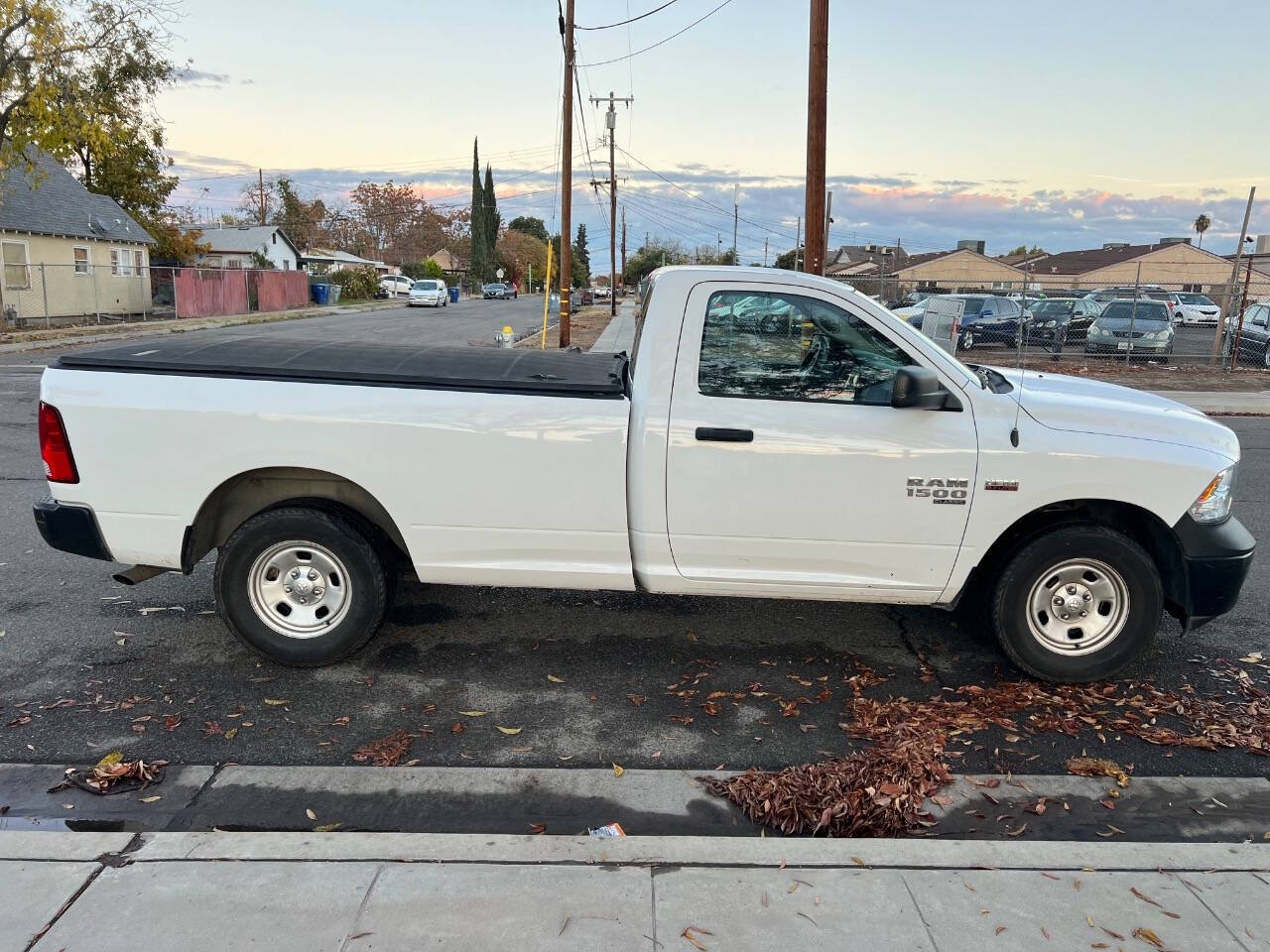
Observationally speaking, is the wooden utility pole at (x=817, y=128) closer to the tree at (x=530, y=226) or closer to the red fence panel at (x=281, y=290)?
the red fence panel at (x=281, y=290)

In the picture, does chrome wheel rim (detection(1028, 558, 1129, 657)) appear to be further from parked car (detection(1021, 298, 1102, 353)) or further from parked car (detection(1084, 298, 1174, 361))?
parked car (detection(1084, 298, 1174, 361))

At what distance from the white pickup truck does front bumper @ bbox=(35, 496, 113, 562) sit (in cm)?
2

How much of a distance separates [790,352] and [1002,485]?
114 cm

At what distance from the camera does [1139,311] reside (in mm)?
22828

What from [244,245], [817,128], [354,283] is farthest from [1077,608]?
[244,245]

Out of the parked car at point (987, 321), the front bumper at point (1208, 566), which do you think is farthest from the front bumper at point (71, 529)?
the parked car at point (987, 321)

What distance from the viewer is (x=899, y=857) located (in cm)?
309

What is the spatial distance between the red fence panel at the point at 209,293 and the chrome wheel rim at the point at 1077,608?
3871cm

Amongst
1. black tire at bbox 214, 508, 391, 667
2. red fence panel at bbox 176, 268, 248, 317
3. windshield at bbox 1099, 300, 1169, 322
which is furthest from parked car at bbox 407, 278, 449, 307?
black tire at bbox 214, 508, 391, 667

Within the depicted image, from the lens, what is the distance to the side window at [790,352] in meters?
4.36

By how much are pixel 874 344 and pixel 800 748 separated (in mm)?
1856

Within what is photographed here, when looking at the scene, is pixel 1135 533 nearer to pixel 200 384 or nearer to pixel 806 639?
pixel 806 639

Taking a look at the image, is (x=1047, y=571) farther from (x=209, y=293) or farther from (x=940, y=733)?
(x=209, y=293)

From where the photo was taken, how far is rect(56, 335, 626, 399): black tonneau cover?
4367 millimetres
